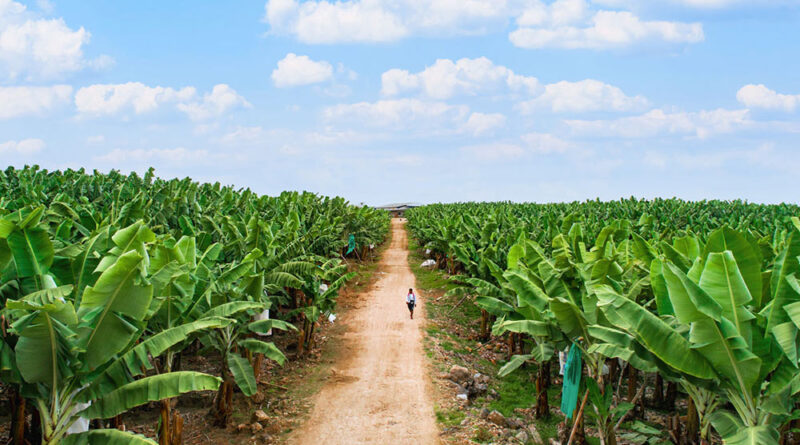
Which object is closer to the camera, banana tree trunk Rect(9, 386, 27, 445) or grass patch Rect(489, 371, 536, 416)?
banana tree trunk Rect(9, 386, 27, 445)

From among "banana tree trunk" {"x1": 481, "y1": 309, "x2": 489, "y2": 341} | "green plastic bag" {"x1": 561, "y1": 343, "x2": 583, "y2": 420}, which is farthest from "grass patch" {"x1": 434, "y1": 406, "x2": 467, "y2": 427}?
"banana tree trunk" {"x1": 481, "y1": 309, "x2": 489, "y2": 341}

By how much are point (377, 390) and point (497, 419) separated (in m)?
3.62

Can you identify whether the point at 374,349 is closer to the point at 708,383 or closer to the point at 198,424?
the point at 198,424

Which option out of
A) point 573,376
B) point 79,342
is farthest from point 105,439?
point 573,376

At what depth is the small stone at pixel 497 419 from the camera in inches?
477

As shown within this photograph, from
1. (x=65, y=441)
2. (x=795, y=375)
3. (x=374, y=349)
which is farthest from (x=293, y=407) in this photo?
(x=795, y=375)

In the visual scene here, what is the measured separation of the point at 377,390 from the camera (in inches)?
559

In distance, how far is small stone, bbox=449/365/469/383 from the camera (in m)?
15.0

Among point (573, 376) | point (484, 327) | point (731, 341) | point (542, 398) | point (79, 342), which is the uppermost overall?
point (731, 341)

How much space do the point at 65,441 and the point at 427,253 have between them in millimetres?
37436

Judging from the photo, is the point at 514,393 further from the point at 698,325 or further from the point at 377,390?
the point at 698,325

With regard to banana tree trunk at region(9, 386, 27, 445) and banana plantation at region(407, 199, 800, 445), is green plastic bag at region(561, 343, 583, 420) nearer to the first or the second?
banana plantation at region(407, 199, 800, 445)

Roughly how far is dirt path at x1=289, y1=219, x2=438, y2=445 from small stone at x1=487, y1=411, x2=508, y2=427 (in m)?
1.41

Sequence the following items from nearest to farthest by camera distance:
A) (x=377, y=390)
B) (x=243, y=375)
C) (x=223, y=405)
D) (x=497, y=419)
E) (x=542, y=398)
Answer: (x=243, y=375)
(x=223, y=405)
(x=497, y=419)
(x=542, y=398)
(x=377, y=390)
